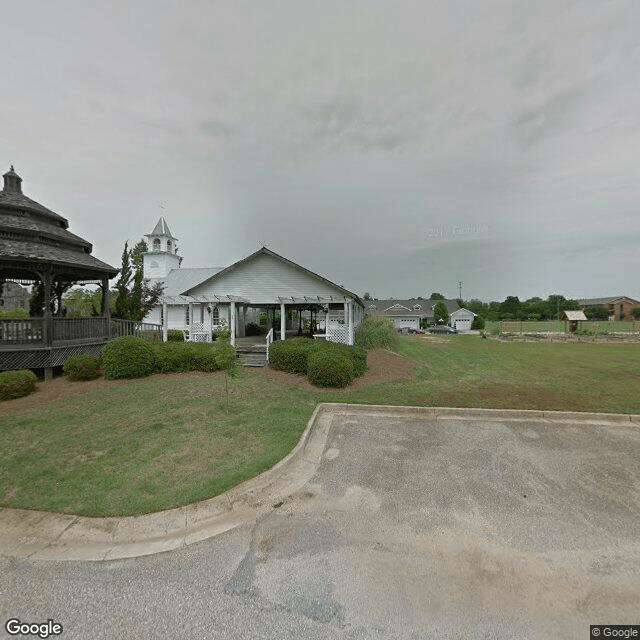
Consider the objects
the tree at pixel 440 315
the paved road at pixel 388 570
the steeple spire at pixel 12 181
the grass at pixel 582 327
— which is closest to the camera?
the paved road at pixel 388 570

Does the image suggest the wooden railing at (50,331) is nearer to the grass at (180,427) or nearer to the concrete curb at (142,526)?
the grass at (180,427)

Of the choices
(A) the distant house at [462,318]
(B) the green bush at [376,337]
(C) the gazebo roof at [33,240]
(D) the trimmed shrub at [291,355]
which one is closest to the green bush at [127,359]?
(C) the gazebo roof at [33,240]

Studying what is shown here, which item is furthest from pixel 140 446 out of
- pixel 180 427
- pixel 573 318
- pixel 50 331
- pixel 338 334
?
pixel 573 318

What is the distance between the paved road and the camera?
97.2 inches

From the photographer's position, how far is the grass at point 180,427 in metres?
4.31

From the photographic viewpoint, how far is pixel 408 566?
9.94 ft

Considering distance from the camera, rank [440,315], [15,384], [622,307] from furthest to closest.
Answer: [622,307] → [440,315] → [15,384]

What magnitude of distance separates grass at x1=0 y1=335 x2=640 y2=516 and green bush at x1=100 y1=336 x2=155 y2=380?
2.28 ft

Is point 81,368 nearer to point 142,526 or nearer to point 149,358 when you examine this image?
point 149,358

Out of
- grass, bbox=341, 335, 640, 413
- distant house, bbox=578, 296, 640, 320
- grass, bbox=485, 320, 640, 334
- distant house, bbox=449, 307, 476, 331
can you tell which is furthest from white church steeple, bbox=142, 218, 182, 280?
distant house, bbox=578, 296, 640, 320

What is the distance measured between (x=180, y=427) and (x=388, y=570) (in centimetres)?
512

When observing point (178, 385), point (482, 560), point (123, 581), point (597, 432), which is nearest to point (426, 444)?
point (482, 560)

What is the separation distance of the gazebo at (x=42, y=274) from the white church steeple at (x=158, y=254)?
19.6m

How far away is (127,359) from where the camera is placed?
1067 centimetres
